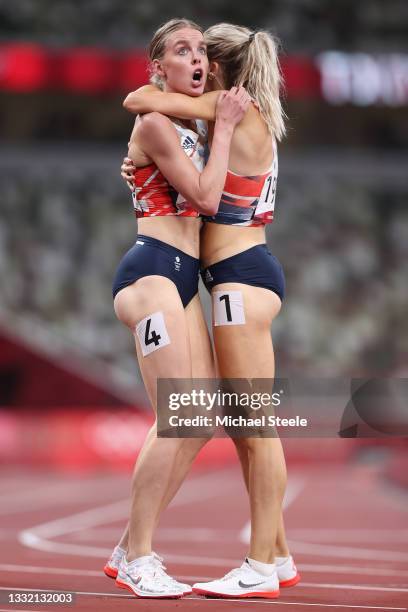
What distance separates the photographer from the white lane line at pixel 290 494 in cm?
969

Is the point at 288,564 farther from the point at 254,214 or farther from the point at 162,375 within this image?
the point at 254,214

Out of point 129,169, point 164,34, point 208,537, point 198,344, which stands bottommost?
point 208,537

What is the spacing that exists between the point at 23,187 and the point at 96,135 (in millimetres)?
1870

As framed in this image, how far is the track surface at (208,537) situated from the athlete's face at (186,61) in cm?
237

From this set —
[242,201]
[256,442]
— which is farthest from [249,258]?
[256,442]

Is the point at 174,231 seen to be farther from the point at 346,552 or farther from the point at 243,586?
the point at 346,552

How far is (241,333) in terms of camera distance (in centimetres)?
526

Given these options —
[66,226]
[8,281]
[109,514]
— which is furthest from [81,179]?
[109,514]

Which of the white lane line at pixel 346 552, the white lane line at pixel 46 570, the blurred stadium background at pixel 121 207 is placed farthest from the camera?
the blurred stadium background at pixel 121 207

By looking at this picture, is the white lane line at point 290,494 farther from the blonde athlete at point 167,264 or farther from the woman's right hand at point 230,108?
the woman's right hand at point 230,108

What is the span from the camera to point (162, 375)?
17.0 feet

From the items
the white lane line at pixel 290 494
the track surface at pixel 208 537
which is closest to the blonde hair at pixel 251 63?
A: the track surface at pixel 208 537

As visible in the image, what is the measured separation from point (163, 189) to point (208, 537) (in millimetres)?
4863

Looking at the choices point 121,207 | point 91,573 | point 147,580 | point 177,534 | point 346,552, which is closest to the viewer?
point 147,580
